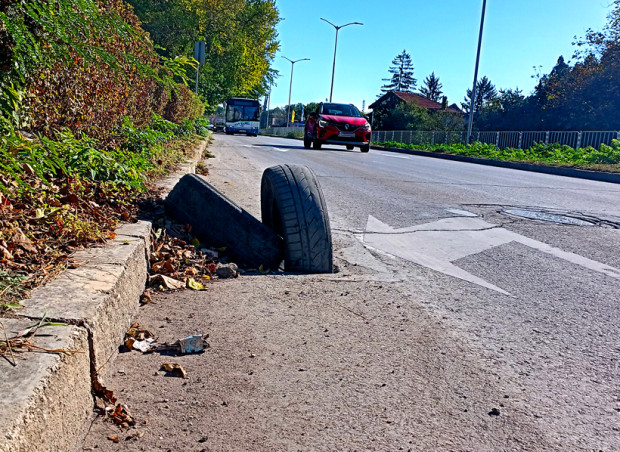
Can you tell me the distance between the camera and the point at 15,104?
3111mm

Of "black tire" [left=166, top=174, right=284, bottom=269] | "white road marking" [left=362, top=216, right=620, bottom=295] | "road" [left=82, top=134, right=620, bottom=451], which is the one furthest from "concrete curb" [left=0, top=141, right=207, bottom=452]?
"white road marking" [left=362, top=216, right=620, bottom=295]

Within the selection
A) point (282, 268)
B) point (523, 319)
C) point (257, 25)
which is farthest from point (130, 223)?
point (257, 25)

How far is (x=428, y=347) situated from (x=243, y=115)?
148 feet

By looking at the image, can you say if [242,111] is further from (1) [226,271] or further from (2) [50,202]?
(2) [50,202]

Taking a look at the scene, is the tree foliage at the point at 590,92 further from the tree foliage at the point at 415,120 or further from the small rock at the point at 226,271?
the small rock at the point at 226,271

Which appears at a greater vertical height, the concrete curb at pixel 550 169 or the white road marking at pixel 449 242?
the concrete curb at pixel 550 169

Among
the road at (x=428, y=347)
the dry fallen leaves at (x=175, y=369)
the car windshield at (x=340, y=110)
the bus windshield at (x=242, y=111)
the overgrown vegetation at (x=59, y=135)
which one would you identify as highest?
the bus windshield at (x=242, y=111)

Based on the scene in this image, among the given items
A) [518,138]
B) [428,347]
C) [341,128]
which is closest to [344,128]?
[341,128]

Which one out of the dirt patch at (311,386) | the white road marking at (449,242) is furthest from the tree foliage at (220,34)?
the dirt patch at (311,386)

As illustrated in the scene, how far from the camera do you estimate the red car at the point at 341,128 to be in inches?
845

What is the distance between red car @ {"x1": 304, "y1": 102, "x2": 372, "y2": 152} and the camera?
70.4 ft

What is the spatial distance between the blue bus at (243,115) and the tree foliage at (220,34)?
1.05 metres

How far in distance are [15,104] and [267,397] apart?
82.2 inches

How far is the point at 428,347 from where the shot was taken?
104 inches
